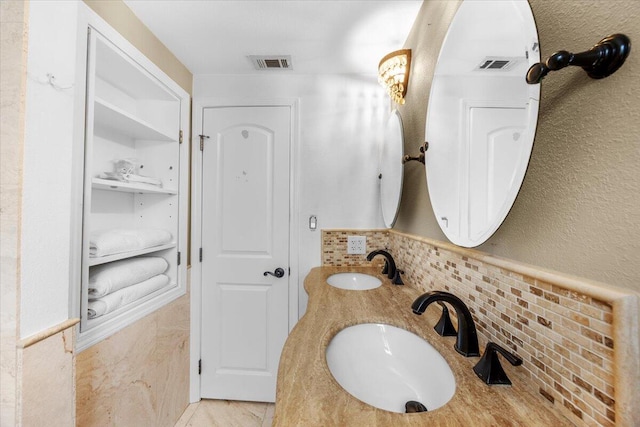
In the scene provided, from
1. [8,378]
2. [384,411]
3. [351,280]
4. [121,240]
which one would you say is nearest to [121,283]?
[121,240]

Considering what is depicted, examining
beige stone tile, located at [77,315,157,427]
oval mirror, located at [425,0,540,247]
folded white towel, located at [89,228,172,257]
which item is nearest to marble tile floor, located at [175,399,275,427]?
beige stone tile, located at [77,315,157,427]

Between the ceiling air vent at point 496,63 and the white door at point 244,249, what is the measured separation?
1.30m

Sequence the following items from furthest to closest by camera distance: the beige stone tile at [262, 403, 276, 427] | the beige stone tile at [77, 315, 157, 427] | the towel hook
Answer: the beige stone tile at [262, 403, 276, 427], the beige stone tile at [77, 315, 157, 427], the towel hook

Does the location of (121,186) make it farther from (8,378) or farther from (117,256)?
(8,378)

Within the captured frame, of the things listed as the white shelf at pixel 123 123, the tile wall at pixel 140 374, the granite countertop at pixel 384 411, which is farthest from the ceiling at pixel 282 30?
the tile wall at pixel 140 374

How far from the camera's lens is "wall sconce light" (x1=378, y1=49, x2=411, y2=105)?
1.37 metres

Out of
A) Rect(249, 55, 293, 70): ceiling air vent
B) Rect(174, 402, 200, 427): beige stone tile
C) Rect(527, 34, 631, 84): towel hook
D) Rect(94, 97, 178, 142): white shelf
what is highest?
Rect(249, 55, 293, 70): ceiling air vent

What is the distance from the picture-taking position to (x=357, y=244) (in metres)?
1.77

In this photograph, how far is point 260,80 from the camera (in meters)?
1.83

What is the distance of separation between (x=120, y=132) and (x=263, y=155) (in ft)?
2.74

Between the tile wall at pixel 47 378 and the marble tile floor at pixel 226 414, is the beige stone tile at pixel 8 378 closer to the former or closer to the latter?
the tile wall at pixel 47 378

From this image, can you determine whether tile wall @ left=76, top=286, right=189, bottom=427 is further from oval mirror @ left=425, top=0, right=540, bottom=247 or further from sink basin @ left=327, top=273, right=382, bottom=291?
oval mirror @ left=425, top=0, right=540, bottom=247

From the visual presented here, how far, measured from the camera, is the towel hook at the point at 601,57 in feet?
1.25

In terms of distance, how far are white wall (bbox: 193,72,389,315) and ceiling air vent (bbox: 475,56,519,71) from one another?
44.0 inches
